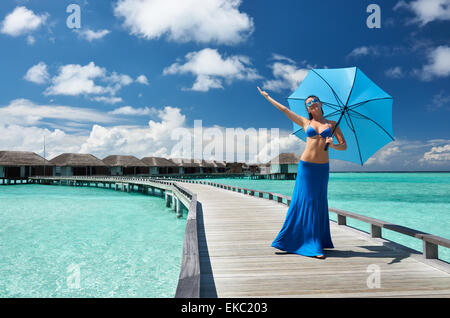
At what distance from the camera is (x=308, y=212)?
383 cm

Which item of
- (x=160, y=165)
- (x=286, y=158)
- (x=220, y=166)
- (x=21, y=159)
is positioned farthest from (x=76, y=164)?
(x=286, y=158)

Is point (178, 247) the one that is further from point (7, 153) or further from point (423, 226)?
point (7, 153)

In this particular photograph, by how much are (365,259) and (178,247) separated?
293 inches

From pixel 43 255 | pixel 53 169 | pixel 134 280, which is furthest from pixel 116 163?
pixel 134 280

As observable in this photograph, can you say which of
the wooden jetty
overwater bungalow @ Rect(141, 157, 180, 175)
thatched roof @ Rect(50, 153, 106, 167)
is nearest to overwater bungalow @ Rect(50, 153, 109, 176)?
→ thatched roof @ Rect(50, 153, 106, 167)

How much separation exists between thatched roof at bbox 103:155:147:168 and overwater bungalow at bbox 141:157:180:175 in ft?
7.89

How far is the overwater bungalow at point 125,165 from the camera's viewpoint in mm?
47094

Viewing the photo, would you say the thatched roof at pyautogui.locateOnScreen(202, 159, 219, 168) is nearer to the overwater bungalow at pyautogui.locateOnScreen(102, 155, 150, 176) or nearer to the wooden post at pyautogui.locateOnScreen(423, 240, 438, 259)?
the overwater bungalow at pyautogui.locateOnScreen(102, 155, 150, 176)

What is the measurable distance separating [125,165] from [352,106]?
47.3 metres

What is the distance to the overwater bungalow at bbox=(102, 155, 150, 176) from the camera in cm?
4709

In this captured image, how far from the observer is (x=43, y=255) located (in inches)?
358

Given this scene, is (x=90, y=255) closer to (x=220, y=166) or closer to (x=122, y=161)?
(x=122, y=161)

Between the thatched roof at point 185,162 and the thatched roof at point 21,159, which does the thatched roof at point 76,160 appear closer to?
the thatched roof at point 21,159

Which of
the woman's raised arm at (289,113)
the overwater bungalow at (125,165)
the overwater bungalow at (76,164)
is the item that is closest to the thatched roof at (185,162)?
the overwater bungalow at (125,165)
